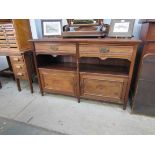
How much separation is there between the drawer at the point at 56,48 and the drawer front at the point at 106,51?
12 centimetres

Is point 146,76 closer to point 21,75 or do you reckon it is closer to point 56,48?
point 56,48

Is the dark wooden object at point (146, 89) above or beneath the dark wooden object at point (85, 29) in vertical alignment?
beneath

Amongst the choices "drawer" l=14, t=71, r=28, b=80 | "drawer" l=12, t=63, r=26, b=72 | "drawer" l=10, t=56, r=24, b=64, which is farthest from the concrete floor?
"drawer" l=10, t=56, r=24, b=64

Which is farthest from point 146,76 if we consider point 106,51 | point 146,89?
point 106,51

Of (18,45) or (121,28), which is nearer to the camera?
(121,28)

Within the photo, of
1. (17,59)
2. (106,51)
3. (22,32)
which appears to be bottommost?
(17,59)

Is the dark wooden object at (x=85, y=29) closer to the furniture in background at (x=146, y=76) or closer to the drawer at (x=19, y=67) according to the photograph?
the furniture in background at (x=146, y=76)

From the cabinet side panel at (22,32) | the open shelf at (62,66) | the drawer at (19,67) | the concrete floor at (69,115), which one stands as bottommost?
the concrete floor at (69,115)

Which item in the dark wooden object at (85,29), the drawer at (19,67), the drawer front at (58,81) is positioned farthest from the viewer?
the drawer at (19,67)

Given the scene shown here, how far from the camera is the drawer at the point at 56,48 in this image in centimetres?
171

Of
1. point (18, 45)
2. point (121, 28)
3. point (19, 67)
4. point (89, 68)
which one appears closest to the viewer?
point (121, 28)

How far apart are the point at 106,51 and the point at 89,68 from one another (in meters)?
0.42

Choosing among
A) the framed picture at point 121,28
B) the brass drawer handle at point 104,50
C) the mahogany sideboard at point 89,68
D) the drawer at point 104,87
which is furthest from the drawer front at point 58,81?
the framed picture at point 121,28

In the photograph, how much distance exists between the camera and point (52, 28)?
6.75 ft
